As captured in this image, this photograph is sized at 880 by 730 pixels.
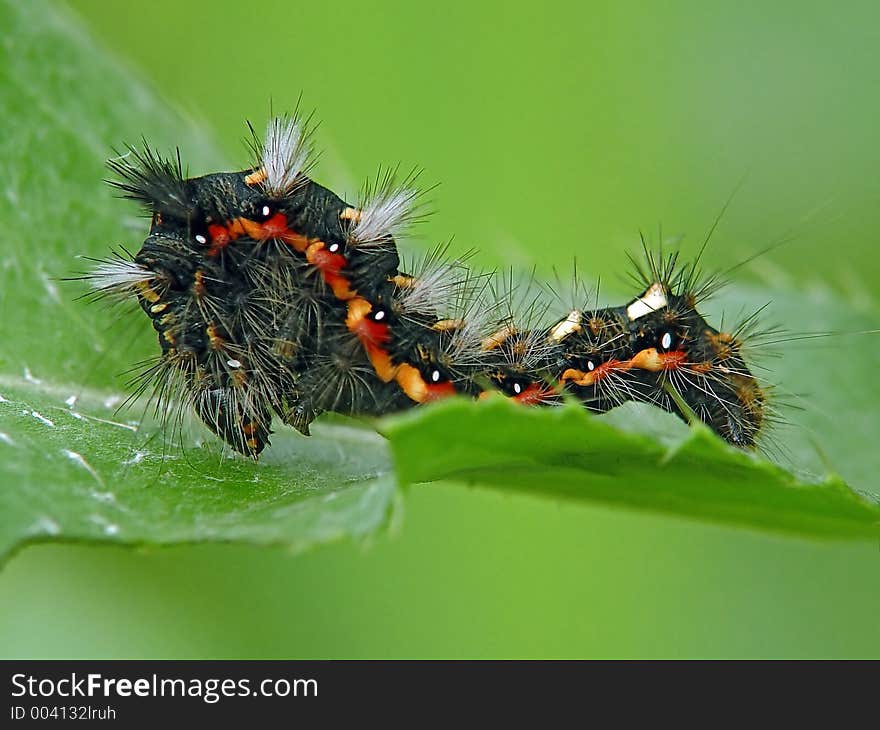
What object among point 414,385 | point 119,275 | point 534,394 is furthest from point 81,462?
point 534,394

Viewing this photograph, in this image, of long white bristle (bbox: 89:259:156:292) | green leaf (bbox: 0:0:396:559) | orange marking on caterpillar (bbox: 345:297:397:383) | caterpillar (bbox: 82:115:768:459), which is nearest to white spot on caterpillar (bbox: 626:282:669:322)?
caterpillar (bbox: 82:115:768:459)

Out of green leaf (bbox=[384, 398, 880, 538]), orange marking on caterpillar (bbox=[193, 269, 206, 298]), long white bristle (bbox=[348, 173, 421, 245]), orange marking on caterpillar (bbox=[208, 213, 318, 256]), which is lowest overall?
green leaf (bbox=[384, 398, 880, 538])

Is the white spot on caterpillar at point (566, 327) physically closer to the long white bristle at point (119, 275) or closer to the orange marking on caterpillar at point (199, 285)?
the orange marking on caterpillar at point (199, 285)

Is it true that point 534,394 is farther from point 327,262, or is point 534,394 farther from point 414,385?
point 327,262

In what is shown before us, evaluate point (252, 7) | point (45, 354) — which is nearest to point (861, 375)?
point (45, 354)

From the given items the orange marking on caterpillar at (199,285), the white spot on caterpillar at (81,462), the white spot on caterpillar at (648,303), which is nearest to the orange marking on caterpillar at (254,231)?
the orange marking on caterpillar at (199,285)

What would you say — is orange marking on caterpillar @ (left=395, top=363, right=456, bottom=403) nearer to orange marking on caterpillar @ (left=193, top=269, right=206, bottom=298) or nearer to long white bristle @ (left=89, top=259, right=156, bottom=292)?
orange marking on caterpillar @ (left=193, top=269, right=206, bottom=298)
